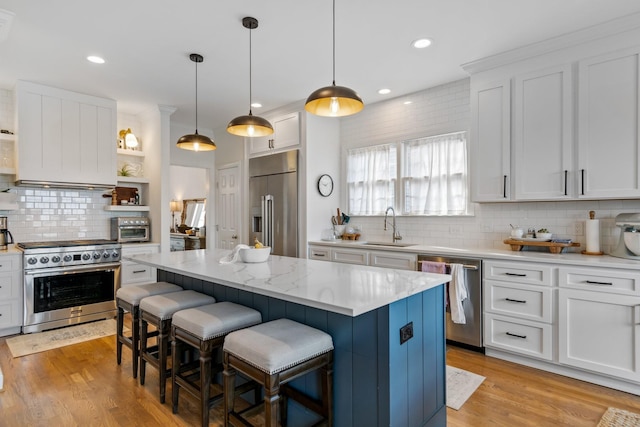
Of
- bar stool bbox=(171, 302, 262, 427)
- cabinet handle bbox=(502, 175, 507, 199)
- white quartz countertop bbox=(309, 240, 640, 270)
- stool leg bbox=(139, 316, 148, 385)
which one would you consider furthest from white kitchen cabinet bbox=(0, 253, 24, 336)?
cabinet handle bbox=(502, 175, 507, 199)

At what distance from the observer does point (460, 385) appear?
2586 millimetres

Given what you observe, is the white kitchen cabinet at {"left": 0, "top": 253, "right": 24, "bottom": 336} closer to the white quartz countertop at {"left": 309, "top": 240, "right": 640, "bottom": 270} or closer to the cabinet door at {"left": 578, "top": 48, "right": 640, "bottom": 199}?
the white quartz countertop at {"left": 309, "top": 240, "right": 640, "bottom": 270}

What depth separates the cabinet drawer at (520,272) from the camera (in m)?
2.76

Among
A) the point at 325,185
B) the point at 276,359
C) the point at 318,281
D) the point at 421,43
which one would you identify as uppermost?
the point at 421,43

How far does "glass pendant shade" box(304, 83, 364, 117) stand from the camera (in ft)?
6.62

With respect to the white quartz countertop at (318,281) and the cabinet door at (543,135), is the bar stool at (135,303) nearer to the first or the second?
the white quartz countertop at (318,281)

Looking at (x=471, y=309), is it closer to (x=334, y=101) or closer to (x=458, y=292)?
(x=458, y=292)

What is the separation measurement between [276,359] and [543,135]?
292cm

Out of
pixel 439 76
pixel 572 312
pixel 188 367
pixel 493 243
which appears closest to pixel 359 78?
pixel 439 76

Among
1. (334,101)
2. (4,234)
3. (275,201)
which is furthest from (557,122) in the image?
(4,234)

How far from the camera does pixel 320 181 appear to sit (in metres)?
4.72

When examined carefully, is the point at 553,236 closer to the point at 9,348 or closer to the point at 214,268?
the point at 214,268

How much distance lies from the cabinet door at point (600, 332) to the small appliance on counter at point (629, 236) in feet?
1.42

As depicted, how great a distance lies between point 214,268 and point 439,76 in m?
3.03
